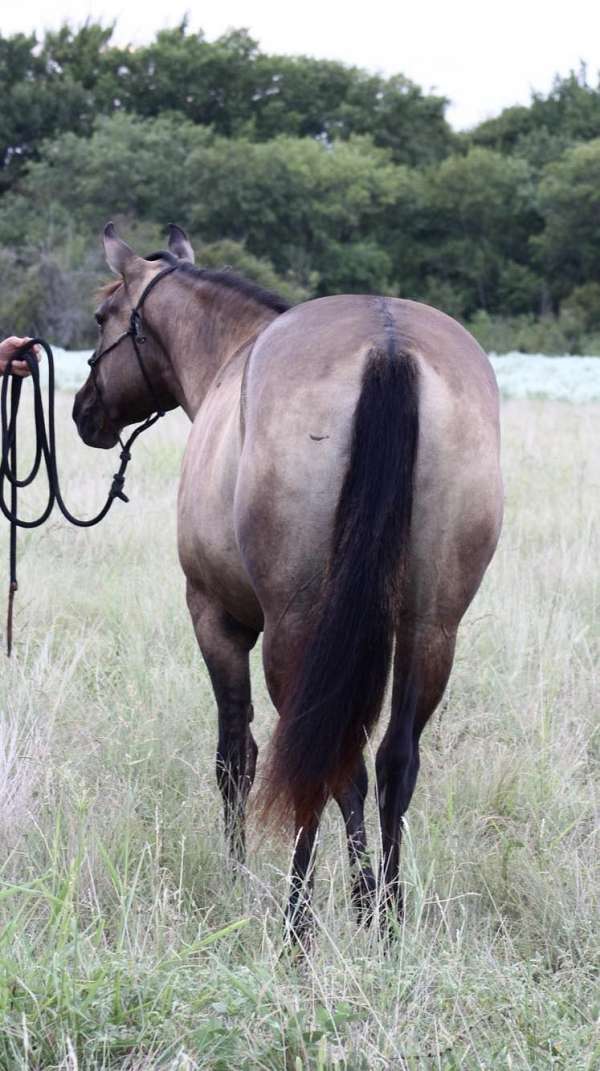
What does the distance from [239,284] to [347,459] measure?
1557 mm

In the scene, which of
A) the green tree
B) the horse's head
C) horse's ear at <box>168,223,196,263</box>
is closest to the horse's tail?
the horse's head

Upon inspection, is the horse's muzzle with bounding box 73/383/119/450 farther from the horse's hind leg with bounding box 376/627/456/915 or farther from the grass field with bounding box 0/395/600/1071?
the horse's hind leg with bounding box 376/627/456/915

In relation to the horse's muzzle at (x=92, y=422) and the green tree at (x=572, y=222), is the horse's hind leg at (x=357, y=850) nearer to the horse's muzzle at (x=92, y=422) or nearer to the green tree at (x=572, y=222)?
the horse's muzzle at (x=92, y=422)

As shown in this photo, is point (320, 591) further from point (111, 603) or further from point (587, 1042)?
point (111, 603)

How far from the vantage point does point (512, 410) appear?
47.5ft

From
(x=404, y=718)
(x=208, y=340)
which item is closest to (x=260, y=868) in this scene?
(x=404, y=718)

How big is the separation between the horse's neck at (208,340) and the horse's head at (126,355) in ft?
0.46

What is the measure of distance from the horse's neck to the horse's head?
0.14m

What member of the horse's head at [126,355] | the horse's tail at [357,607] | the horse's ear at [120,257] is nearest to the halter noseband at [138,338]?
the horse's head at [126,355]

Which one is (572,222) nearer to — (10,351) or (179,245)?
(179,245)

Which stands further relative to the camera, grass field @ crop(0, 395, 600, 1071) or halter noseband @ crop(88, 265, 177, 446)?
halter noseband @ crop(88, 265, 177, 446)

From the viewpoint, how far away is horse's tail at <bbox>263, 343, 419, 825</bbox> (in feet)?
8.59

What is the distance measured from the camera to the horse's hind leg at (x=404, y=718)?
9.41 ft

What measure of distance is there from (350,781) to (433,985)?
563mm
